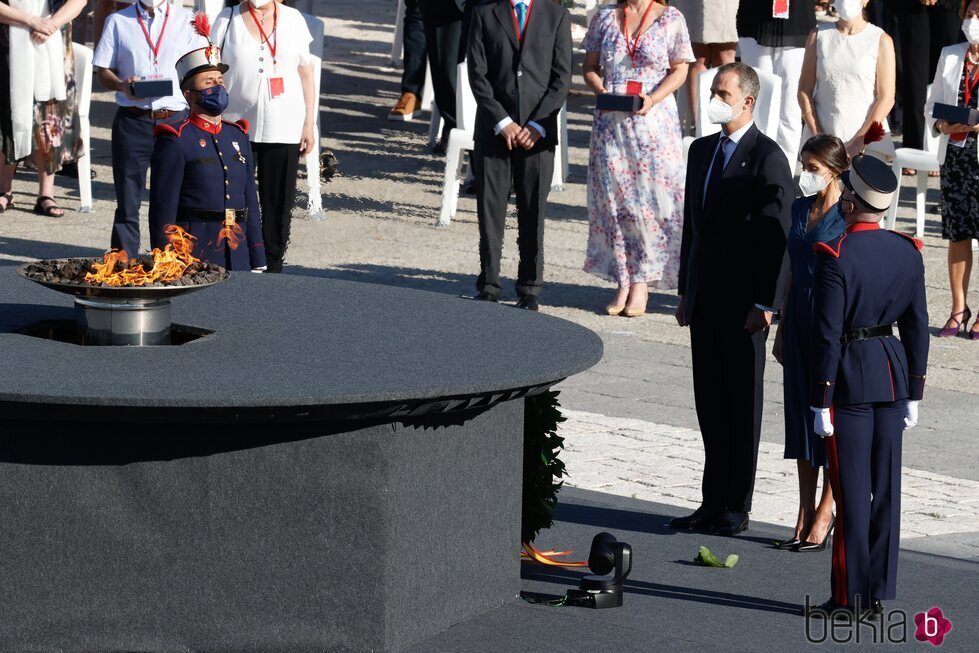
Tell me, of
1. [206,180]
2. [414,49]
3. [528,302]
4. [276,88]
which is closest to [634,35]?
[528,302]

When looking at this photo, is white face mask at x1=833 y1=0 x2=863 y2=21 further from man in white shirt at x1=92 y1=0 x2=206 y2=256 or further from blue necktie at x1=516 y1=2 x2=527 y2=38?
man in white shirt at x1=92 y1=0 x2=206 y2=256

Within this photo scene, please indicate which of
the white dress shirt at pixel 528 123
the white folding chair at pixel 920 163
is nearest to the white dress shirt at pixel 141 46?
the white dress shirt at pixel 528 123

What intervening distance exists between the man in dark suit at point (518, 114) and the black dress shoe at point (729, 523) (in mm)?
4031

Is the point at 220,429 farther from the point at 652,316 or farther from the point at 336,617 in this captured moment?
the point at 652,316

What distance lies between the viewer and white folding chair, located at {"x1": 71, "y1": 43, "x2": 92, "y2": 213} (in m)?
13.4

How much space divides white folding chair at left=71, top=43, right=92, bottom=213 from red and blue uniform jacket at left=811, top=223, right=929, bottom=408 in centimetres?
871

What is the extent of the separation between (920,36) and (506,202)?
17.1 feet

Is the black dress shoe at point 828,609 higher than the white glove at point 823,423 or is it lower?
lower

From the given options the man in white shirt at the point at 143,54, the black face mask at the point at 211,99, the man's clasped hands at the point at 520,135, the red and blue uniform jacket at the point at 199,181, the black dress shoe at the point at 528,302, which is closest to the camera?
the red and blue uniform jacket at the point at 199,181

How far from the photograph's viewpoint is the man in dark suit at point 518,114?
10.7m

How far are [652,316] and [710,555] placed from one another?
186 inches

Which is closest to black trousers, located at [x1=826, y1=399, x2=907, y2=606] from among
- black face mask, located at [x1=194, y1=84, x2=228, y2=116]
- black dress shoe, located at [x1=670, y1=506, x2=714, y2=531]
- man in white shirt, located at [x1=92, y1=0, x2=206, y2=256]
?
black dress shoe, located at [x1=670, y1=506, x2=714, y2=531]

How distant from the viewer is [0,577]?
17.4 ft

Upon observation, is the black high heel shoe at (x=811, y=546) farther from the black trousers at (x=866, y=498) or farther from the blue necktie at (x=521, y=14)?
the blue necktie at (x=521, y=14)
